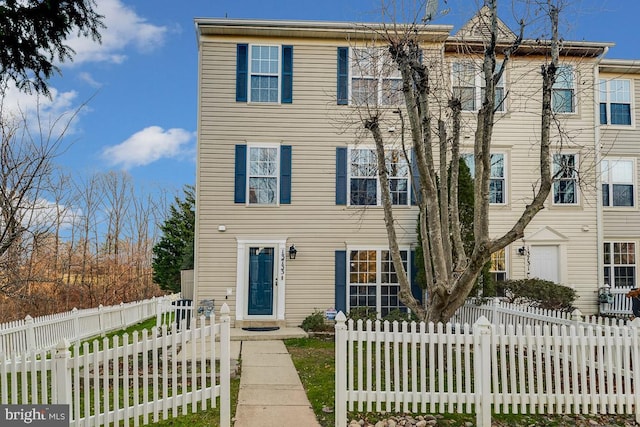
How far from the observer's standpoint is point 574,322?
6871 millimetres

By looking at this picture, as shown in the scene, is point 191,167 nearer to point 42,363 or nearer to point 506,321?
point 506,321

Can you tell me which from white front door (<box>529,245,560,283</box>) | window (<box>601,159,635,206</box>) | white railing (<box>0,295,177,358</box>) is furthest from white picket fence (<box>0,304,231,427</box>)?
window (<box>601,159,635,206</box>)

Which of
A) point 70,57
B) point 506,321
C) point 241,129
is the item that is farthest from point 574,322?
point 241,129

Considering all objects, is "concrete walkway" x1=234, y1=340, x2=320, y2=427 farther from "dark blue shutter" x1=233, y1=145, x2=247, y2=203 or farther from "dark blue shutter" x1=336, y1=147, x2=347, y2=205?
"dark blue shutter" x1=336, y1=147, x2=347, y2=205

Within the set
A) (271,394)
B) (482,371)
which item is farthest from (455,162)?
→ (271,394)

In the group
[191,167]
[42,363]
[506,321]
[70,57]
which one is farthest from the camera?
[191,167]

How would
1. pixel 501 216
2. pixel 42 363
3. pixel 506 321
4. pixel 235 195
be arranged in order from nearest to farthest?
pixel 42 363 < pixel 506 321 < pixel 235 195 < pixel 501 216

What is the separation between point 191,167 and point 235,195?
13477 mm

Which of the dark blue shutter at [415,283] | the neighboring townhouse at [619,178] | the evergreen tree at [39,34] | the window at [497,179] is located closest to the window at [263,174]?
the dark blue shutter at [415,283]

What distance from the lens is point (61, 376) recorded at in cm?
437

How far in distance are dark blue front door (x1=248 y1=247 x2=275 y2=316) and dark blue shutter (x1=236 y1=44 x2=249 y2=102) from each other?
4.20 m

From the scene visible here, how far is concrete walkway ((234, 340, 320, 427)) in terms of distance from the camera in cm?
509

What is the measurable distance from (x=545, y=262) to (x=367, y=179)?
5864 mm

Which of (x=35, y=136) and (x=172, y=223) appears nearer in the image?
(x=35, y=136)
